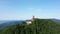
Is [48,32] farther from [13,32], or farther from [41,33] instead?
[13,32]

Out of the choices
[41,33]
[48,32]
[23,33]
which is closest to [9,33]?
[23,33]

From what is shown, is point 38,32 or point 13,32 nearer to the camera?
point 13,32

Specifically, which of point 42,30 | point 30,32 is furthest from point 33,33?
point 42,30

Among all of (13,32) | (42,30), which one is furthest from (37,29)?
(13,32)

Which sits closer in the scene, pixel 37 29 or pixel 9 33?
pixel 9 33

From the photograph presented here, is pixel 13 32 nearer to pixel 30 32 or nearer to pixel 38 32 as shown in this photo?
pixel 30 32

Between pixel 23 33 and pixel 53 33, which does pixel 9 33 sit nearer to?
pixel 23 33

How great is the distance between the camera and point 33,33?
94.1 feet

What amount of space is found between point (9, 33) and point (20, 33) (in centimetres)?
234

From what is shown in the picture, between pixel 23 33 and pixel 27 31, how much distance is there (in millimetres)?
954

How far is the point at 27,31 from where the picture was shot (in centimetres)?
2862

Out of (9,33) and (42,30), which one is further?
(42,30)

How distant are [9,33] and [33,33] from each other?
5.08 metres

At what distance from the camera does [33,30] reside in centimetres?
2928
